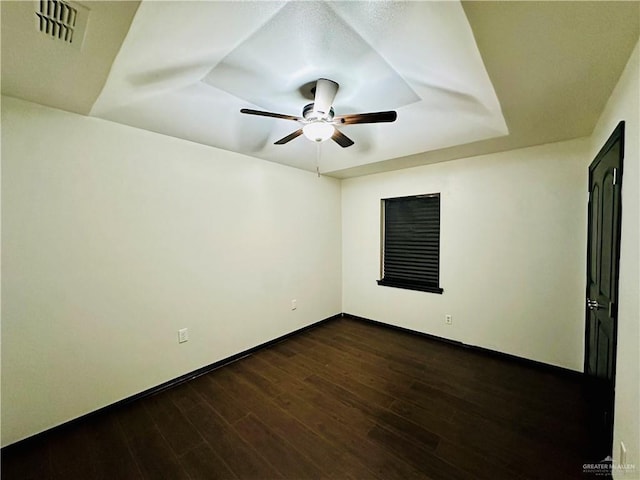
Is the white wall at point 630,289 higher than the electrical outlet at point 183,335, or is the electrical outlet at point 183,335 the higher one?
the white wall at point 630,289

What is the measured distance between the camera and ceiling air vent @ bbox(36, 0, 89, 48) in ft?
3.49

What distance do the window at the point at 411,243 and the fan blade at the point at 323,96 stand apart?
2.05m

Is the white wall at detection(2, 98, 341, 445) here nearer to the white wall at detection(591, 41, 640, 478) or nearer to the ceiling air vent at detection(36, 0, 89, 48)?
the ceiling air vent at detection(36, 0, 89, 48)

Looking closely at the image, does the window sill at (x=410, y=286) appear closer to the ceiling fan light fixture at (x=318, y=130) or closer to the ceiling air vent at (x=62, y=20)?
the ceiling fan light fixture at (x=318, y=130)

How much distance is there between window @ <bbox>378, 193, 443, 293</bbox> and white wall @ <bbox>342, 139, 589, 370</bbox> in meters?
0.12

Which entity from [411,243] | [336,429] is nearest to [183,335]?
[336,429]

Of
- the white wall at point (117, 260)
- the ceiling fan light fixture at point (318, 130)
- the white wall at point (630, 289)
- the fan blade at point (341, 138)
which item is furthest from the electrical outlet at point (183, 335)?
the white wall at point (630, 289)

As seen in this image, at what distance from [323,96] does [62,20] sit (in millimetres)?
1449

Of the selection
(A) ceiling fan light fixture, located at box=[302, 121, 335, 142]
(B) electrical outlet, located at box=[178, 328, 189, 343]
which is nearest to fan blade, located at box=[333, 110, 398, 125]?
(A) ceiling fan light fixture, located at box=[302, 121, 335, 142]

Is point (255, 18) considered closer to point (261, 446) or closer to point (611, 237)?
point (611, 237)

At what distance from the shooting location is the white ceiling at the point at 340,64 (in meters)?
→ 1.15

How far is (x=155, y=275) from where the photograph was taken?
2.37 metres

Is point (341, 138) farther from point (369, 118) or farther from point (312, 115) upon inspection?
point (369, 118)

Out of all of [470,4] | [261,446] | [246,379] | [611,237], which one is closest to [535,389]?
[611,237]
